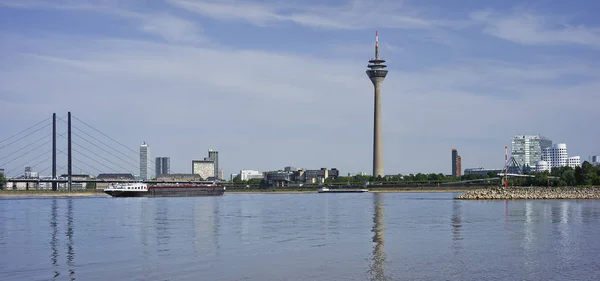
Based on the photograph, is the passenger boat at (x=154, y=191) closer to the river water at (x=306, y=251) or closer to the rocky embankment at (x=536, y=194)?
the rocky embankment at (x=536, y=194)

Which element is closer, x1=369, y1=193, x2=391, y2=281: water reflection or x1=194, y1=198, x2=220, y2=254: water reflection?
x1=369, y1=193, x2=391, y2=281: water reflection

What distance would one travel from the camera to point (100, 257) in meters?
30.4

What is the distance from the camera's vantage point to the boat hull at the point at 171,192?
13976 centimetres

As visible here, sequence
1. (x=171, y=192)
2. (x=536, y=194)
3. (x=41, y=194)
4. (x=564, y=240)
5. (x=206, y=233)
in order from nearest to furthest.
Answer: (x=564, y=240), (x=206, y=233), (x=536, y=194), (x=171, y=192), (x=41, y=194)

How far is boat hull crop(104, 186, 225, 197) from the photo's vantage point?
140 meters

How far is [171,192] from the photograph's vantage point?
148125mm

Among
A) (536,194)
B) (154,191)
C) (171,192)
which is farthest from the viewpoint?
(171,192)

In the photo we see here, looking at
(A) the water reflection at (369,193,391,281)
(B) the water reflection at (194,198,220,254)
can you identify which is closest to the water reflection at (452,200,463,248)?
(A) the water reflection at (369,193,391,281)

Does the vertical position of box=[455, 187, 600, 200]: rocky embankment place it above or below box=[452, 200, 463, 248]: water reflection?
above

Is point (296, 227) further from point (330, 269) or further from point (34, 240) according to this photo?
point (330, 269)

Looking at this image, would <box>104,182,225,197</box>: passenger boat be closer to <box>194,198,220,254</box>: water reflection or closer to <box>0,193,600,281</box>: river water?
<box>194,198,220,254</box>: water reflection

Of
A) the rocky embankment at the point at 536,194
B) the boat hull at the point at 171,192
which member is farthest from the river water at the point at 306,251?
the boat hull at the point at 171,192

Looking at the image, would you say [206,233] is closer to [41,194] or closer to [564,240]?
[564,240]

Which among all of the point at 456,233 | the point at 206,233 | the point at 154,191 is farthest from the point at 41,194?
the point at 456,233
